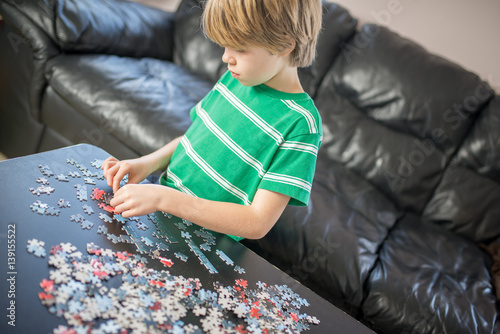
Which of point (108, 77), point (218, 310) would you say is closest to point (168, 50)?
point (108, 77)

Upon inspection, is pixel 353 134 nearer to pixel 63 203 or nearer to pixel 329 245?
pixel 329 245

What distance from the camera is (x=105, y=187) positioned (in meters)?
1.10

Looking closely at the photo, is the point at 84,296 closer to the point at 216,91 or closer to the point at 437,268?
the point at 216,91

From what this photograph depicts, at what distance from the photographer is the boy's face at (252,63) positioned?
3.49ft

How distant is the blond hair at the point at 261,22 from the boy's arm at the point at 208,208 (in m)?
0.41

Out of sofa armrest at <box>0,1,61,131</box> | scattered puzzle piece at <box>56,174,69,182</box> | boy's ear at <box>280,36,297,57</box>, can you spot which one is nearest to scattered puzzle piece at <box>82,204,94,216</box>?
→ scattered puzzle piece at <box>56,174,69,182</box>

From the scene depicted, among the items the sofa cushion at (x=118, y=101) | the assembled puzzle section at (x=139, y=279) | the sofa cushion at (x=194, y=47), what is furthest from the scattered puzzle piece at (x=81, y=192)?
the sofa cushion at (x=194, y=47)

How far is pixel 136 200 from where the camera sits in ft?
3.27

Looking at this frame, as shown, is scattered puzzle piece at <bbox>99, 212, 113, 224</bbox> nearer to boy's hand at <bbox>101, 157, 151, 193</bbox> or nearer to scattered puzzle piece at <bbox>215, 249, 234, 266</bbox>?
boy's hand at <bbox>101, 157, 151, 193</bbox>

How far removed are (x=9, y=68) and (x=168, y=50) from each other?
1.14 metres

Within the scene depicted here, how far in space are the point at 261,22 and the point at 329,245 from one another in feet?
4.10

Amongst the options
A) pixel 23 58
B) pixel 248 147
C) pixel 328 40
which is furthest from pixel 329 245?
pixel 23 58

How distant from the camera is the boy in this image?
102 centimetres

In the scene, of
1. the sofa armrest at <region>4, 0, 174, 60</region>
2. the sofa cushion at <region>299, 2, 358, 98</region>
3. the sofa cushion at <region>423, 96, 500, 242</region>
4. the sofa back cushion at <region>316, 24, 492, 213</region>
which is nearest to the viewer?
the sofa armrest at <region>4, 0, 174, 60</region>
